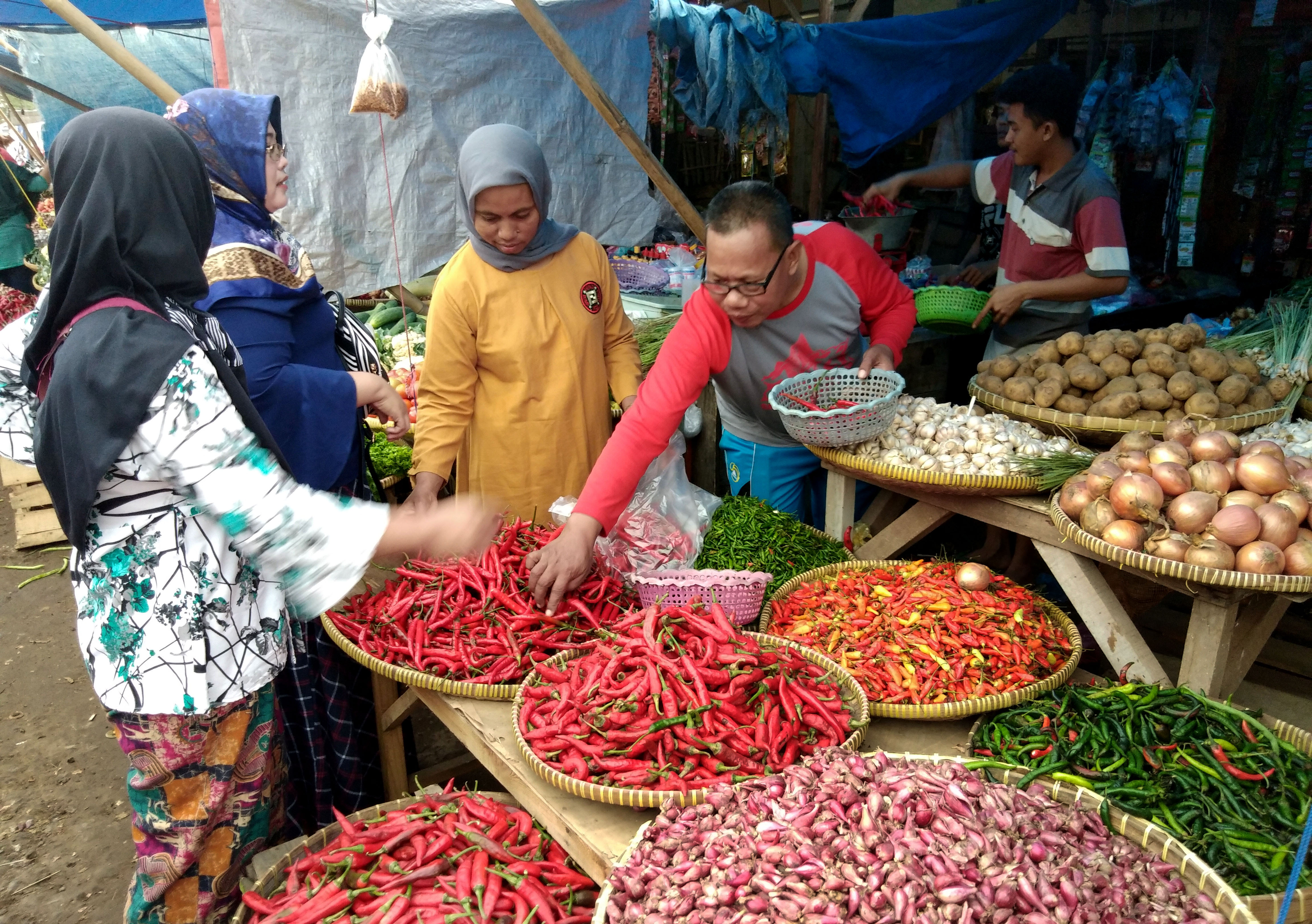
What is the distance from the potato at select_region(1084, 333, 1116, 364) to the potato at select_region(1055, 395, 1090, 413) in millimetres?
232

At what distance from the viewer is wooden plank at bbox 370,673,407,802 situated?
3027 millimetres

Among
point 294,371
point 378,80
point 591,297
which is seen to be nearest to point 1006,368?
point 591,297

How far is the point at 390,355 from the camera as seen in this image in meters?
6.46

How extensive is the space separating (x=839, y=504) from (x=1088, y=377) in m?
1.04

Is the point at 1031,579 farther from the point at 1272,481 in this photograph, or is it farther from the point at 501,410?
the point at 501,410

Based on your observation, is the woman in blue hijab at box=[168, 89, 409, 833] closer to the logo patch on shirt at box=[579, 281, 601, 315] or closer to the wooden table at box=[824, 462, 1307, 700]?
the logo patch on shirt at box=[579, 281, 601, 315]

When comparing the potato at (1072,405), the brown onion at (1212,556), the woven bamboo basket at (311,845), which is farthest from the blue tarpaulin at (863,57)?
the woven bamboo basket at (311,845)

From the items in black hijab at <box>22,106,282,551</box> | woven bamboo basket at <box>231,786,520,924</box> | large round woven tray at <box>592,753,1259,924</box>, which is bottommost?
woven bamboo basket at <box>231,786,520,924</box>

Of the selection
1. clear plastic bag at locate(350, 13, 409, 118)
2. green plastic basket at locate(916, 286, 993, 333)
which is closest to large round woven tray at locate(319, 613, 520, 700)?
clear plastic bag at locate(350, 13, 409, 118)

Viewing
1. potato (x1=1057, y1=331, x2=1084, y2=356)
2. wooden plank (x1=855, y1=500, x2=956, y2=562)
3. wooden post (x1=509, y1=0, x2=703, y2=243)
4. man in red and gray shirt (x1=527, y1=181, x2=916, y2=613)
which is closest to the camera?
man in red and gray shirt (x1=527, y1=181, x2=916, y2=613)

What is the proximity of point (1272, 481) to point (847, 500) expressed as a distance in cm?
139

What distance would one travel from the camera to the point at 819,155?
245 inches

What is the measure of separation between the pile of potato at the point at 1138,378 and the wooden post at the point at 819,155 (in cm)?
298

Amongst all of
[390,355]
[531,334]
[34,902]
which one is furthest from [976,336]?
[34,902]
